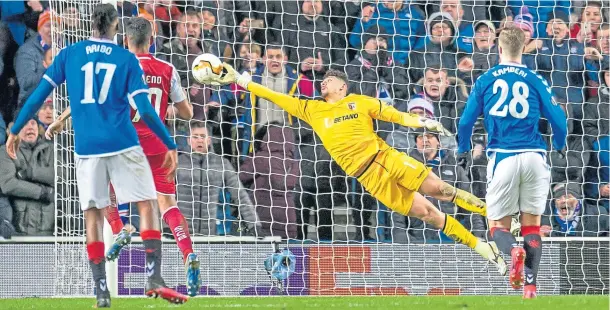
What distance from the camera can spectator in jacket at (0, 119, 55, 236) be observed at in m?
13.3

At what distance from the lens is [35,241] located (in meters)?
12.8

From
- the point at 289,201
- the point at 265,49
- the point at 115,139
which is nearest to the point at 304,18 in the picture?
the point at 265,49

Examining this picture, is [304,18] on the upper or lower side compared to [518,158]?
upper

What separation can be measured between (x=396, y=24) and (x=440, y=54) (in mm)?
736

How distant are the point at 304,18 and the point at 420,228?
109 inches

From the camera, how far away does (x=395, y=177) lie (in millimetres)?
11945

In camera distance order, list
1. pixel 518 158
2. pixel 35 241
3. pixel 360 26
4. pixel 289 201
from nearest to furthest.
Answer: pixel 518 158 → pixel 35 241 → pixel 289 201 → pixel 360 26

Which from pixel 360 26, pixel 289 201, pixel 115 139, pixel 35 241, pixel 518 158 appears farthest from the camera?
pixel 360 26

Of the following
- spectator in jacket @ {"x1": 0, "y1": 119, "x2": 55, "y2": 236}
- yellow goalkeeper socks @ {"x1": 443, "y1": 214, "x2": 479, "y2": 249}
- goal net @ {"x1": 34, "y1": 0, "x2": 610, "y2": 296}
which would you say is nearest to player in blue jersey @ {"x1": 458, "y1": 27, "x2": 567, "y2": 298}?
yellow goalkeeper socks @ {"x1": 443, "y1": 214, "x2": 479, "y2": 249}

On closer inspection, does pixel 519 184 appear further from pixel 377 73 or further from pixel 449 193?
pixel 377 73

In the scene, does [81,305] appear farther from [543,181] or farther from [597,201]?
[597,201]

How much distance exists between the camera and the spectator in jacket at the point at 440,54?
1450cm

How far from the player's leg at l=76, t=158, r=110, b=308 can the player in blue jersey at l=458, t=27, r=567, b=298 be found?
2.78 meters

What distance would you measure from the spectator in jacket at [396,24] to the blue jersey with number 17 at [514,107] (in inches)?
199
